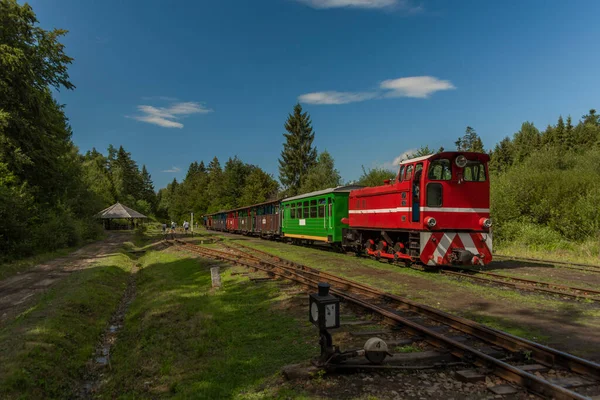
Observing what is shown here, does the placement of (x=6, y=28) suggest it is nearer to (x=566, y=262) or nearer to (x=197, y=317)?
(x=197, y=317)

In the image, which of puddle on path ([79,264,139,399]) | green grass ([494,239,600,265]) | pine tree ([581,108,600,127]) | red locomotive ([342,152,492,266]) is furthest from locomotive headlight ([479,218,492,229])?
pine tree ([581,108,600,127])

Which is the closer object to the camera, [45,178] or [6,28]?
[6,28]

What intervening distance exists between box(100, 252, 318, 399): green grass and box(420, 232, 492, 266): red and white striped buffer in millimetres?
5038

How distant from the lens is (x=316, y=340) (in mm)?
5836

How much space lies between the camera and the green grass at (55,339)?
602 cm

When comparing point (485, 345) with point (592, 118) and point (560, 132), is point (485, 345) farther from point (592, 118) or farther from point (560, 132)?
point (592, 118)

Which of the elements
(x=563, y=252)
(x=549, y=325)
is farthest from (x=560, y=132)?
(x=549, y=325)

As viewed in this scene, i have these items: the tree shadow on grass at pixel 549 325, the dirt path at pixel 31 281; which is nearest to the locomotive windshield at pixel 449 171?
the tree shadow on grass at pixel 549 325

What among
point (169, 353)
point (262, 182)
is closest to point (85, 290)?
point (169, 353)

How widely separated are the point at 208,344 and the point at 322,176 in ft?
147

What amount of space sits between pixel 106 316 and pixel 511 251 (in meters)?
18.1

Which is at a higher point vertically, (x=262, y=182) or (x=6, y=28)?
(x=6, y=28)

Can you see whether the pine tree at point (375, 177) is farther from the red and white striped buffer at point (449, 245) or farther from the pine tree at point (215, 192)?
the pine tree at point (215, 192)

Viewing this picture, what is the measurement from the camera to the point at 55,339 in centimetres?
768
